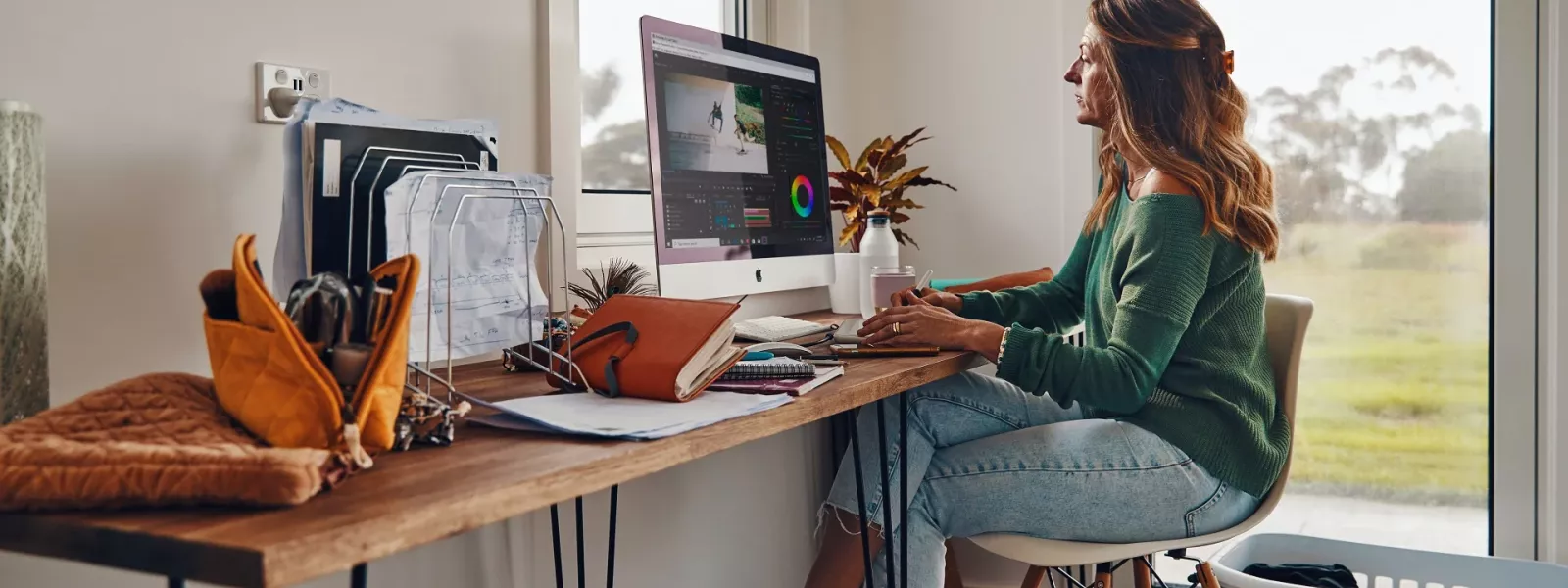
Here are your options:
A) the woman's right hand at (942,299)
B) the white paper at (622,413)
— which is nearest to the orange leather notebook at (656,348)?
the white paper at (622,413)

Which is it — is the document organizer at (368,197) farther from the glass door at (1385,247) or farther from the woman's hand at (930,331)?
the glass door at (1385,247)

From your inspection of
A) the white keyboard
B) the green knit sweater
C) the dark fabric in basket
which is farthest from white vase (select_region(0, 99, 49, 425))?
the dark fabric in basket

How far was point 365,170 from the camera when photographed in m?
1.11

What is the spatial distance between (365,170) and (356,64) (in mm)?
290

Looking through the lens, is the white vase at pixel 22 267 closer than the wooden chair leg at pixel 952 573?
Yes

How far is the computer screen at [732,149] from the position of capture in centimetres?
164

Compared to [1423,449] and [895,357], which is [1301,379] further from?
[895,357]

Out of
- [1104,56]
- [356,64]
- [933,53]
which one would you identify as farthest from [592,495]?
[933,53]

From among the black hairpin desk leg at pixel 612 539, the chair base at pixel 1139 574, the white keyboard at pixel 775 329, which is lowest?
the chair base at pixel 1139 574

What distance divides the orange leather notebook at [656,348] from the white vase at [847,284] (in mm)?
1096

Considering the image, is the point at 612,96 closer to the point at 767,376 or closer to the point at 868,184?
the point at 868,184

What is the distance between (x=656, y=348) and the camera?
3.71 feet

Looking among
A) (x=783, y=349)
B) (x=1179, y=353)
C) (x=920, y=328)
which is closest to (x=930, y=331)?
(x=920, y=328)

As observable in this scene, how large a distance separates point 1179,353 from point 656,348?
841 mm
